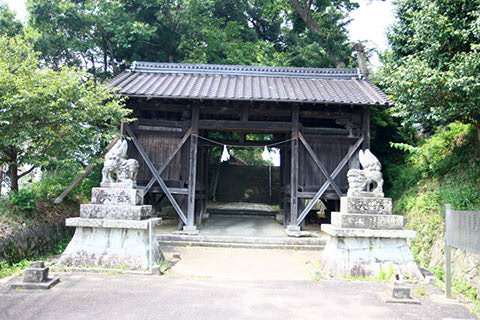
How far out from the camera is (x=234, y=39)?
18188mm

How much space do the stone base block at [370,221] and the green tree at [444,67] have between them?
2.48m

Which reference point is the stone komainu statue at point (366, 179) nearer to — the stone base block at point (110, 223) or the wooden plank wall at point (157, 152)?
the stone base block at point (110, 223)

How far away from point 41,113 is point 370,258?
7.57 meters

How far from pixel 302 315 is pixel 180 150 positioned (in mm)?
7756

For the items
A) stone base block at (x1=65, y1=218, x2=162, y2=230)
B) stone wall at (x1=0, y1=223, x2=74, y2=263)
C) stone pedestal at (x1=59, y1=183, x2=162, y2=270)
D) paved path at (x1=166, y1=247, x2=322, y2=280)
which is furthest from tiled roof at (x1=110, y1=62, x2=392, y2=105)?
paved path at (x1=166, y1=247, x2=322, y2=280)

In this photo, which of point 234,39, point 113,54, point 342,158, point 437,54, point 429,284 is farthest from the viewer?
point 234,39

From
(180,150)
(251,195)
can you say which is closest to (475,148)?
(180,150)

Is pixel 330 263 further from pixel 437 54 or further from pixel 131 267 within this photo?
pixel 437 54

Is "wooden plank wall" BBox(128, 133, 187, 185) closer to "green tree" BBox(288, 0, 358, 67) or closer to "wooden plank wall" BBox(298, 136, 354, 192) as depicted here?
"wooden plank wall" BBox(298, 136, 354, 192)

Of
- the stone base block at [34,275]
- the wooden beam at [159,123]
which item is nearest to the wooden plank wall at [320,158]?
the wooden beam at [159,123]

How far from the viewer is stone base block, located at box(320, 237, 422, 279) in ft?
20.3

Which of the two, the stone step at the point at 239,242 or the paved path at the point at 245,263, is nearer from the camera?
the paved path at the point at 245,263

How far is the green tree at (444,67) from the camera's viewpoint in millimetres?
6012

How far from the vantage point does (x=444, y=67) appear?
695 centimetres
